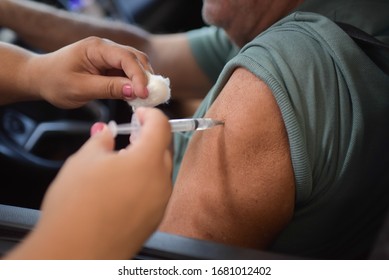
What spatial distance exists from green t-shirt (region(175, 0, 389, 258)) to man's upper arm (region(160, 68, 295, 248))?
22mm

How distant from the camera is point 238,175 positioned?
2.62 feet

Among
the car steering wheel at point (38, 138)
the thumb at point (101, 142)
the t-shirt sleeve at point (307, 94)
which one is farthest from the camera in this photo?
the car steering wheel at point (38, 138)

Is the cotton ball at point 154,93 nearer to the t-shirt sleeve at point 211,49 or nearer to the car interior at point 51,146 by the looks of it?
the car interior at point 51,146

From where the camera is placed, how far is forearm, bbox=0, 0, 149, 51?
131 centimetres

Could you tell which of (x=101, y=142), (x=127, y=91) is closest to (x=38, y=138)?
(x=127, y=91)

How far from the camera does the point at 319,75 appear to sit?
77cm

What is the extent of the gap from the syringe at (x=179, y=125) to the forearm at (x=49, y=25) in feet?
2.04

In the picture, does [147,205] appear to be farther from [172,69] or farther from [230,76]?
[172,69]

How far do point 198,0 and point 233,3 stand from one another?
39.0 inches

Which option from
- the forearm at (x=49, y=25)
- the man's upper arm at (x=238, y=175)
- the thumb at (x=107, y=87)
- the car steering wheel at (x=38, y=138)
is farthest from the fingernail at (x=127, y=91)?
the forearm at (x=49, y=25)

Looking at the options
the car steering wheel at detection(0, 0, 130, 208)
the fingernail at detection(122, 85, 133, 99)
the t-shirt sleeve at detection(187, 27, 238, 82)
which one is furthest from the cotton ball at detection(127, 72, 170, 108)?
the t-shirt sleeve at detection(187, 27, 238, 82)

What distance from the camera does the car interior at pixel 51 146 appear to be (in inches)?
25.8
